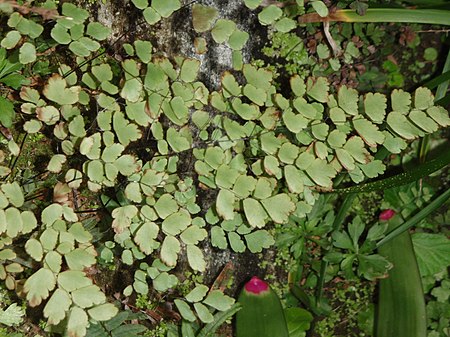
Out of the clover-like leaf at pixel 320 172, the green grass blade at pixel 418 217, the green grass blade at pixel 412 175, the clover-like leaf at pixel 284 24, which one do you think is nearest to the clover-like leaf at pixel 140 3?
the clover-like leaf at pixel 284 24

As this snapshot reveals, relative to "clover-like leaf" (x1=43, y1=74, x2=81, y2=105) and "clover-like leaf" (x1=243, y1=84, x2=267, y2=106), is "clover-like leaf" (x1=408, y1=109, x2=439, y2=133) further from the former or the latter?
Result: "clover-like leaf" (x1=43, y1=74, x2=81, y2=105)

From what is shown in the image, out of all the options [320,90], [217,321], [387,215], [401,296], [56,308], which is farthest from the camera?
[387,215]

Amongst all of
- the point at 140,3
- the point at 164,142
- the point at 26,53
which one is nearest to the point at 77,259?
the point at 164,142

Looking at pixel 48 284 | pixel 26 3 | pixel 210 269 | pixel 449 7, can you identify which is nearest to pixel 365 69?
pixel 449 7

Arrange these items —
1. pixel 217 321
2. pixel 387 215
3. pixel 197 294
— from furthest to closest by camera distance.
A: pixel 387 215
pixel 217 321
pixel 197 294

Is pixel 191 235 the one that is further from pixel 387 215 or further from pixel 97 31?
pixel 387 215

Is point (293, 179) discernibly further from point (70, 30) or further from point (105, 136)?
point (70, 30)

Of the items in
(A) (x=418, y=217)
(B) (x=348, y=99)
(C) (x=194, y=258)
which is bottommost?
(A) (x=418, y=217)

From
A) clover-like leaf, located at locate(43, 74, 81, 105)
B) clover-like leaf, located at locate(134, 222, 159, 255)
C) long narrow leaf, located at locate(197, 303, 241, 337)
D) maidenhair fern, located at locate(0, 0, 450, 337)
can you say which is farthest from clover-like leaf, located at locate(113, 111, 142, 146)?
long narrow leaf, located at locate(197, 303, 241, 337)

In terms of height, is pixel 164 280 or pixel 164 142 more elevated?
pixel 164 142

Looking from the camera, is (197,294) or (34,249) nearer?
(34,249)
